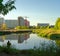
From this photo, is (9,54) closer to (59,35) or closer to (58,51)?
(58,51)

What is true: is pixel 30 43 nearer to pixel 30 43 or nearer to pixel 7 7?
pixel 30 43

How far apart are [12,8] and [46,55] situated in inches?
285

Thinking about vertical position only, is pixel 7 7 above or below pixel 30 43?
above

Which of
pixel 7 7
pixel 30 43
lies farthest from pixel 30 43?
pixel 7 7

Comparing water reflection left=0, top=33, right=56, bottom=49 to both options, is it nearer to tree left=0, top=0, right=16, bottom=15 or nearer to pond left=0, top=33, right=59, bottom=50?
pond left=0, top=33, right=59, bottom=50

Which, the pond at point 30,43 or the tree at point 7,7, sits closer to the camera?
the pond at point 30,43

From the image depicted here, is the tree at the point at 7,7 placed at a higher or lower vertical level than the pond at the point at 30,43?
higher

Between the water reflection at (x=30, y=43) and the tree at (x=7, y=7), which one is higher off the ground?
the tree at (x=7, y=7)

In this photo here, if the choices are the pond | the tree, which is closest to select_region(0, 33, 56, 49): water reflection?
the pond

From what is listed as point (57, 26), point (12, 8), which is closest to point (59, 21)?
point (57, 26)

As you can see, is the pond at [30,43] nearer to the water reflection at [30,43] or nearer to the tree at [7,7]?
the water reflection at [30,43]

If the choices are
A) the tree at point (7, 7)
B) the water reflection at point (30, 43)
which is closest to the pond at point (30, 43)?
the water reflection at point (30, 43)

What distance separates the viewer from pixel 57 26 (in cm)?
8662

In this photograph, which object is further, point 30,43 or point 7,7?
point 30,43
